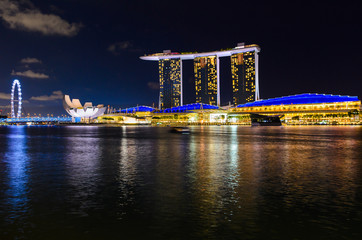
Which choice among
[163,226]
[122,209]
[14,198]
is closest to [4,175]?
[14,198]

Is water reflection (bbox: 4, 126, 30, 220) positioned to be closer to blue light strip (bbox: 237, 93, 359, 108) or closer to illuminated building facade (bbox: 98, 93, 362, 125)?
illuminated building facade (bbox: 98, 93, 362, 125)

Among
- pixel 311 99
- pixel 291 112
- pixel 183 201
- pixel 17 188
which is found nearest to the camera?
pixel 183 201

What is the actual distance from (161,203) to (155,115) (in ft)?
610

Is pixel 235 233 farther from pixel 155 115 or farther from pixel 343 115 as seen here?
pixel 155 115

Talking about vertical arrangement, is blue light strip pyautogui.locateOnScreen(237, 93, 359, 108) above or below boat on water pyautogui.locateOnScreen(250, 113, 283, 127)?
above

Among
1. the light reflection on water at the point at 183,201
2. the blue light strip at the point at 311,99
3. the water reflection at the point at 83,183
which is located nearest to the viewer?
the light reflection on water at the point at 183,201

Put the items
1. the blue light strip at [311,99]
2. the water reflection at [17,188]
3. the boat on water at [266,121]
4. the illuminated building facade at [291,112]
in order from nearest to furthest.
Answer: the water reflection at [17,188] → the illuminated building facade at [291,112] → the boat on water at [266,121] → the blue light strip at [311,99]

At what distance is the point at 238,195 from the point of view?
11844 millimetres

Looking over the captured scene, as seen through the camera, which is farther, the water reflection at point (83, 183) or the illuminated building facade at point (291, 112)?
the illuminated building facade at point (291, 112)

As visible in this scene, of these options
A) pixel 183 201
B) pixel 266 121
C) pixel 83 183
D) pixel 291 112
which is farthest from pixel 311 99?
pixel 183 201

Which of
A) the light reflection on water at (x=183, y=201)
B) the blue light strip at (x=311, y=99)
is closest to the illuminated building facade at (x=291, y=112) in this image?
the blue light strip at (x=311, y=99)

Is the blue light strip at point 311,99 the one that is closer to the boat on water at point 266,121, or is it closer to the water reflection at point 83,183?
the boat on water at point 266,121

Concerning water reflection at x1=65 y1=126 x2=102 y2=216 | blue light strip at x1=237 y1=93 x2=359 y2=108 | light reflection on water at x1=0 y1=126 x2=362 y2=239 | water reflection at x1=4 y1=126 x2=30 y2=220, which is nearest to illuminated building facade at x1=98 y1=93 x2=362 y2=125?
blue light strip at x1=237 y1=93 x2=359 y2=108

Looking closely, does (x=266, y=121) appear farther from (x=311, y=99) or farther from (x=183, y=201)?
(x=183, y=201)
